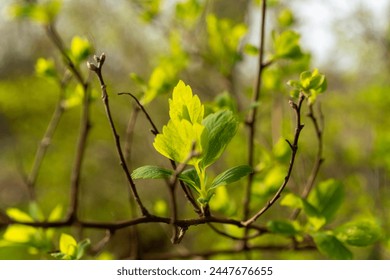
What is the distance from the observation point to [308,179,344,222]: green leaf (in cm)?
75

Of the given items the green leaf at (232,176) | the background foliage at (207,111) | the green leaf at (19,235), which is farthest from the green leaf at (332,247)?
the green leaf at (19,235)

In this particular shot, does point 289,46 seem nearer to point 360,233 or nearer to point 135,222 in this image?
point 360,233

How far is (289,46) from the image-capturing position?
860 mm

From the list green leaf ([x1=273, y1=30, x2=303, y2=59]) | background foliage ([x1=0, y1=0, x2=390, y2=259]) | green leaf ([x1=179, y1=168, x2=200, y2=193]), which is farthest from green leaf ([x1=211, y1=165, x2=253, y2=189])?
green leaf ([x1=273, y1=30, x2=303, y2=59])

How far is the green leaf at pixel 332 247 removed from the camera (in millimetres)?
648

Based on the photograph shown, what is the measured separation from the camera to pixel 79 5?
533 cm

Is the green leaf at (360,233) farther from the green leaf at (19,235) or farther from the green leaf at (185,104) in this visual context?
the green leaf at (19,235)

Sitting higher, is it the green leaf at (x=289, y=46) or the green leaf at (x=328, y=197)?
the green leaf at (x=289, y=46)

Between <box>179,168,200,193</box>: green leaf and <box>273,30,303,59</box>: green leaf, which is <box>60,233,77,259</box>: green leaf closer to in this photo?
<box>179,168,200,193</box>: green leaf

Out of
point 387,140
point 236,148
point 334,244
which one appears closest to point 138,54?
point 236,148

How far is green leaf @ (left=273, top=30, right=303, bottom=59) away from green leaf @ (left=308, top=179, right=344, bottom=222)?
0.86ft

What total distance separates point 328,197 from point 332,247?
129 millimetres
